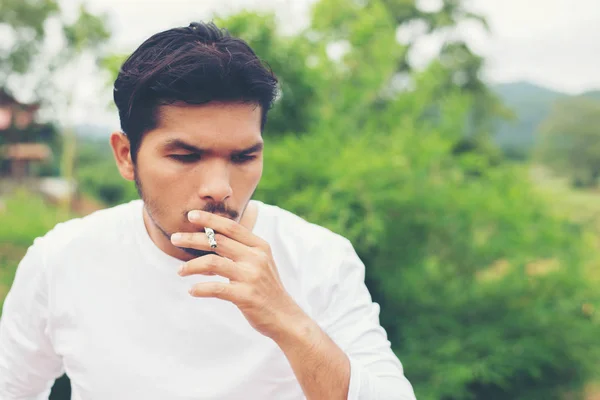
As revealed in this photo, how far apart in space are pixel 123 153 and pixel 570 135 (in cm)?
1545

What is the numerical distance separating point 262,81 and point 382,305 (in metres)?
3.20

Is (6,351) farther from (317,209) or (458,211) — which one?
(458,211)

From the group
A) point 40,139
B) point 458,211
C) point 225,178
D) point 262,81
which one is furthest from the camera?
point 40,139

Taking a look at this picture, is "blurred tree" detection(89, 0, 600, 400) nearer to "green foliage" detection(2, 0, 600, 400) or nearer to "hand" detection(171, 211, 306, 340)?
"green foliage" detection(2, 0, 600, 400)

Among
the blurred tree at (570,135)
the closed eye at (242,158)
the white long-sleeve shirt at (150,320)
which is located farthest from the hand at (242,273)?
the blurred tree at (570,135)

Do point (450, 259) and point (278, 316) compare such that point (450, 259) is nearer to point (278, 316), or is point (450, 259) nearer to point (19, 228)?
point (278, 316)

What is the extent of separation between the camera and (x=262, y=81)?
161 centimetres

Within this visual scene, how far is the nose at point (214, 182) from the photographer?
1.48m

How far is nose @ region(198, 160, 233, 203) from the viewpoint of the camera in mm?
1479

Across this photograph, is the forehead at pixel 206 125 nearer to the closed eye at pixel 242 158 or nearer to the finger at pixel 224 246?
the closed eye at pixel 242 158

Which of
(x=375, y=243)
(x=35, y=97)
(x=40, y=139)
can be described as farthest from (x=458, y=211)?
(x=40, y=139)

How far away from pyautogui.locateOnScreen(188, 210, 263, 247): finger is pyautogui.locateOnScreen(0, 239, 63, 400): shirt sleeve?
756 millimetres

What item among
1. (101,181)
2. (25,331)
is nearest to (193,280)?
(25,331)

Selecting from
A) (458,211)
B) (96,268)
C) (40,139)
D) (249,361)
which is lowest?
(40,139)
